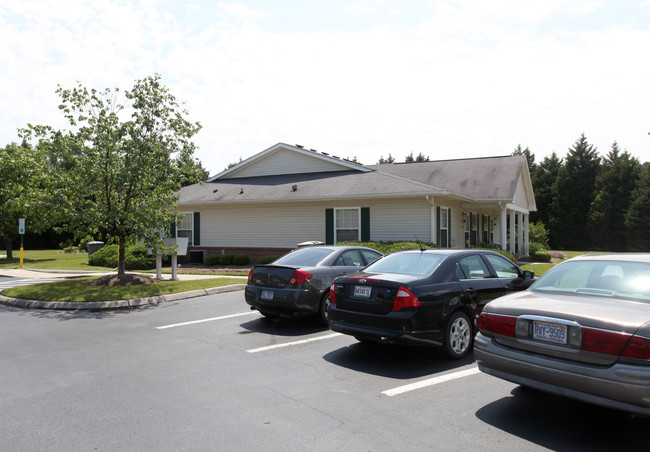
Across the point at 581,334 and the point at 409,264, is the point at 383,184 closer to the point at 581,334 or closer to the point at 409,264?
the point at 409,264

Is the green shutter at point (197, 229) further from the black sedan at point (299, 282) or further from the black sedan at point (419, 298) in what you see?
the black sedan at point (419, 298)

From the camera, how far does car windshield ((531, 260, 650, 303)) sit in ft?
14.8

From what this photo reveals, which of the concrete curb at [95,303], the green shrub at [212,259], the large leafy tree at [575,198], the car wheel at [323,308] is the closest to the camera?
the car wheel at [323,308]

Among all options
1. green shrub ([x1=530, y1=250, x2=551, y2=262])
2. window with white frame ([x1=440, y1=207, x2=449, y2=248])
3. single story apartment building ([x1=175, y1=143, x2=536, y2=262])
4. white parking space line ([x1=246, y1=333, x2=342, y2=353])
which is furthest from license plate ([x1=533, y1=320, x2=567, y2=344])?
green shrub ([x1=530, y1=250, x2=551, y2=262])

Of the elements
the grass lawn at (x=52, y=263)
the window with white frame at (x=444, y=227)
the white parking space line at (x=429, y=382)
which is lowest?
the white parking space line at (x=429, y=382)

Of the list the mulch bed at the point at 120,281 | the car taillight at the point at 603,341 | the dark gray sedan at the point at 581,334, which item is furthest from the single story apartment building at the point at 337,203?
the car taillight at the point at 603,341

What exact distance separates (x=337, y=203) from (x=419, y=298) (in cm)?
1469

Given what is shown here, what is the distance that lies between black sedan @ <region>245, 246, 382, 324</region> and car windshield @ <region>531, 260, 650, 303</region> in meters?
3.98

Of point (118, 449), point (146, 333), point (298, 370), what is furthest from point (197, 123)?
point (118, 449)

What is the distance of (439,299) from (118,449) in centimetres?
403

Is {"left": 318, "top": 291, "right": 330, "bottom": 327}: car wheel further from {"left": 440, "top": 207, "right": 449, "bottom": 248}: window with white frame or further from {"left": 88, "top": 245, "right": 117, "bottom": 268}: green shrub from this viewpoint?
{"left": 88, "top": 245, "right": 117, "bottom": 268}: green shrub

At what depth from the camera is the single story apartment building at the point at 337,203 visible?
63.5 feet

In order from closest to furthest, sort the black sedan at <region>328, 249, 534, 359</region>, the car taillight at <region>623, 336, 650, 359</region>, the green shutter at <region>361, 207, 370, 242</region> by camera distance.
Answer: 1. the car taillight at <region>623, 336, 650, 359</region>
2. the black sedan at <region>328, 249, 534, 359</region>
3. the green shutter at <region>361, 207, 370, 242</region>

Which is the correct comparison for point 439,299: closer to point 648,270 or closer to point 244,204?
point 648,270
